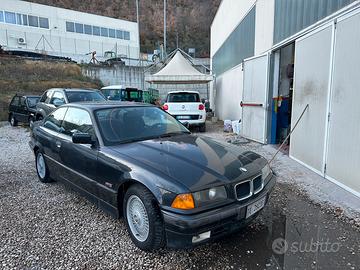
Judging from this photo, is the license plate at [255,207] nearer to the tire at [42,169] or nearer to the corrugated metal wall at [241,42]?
the tire at [42,169]

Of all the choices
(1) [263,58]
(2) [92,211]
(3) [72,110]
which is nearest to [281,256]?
(2) [92,211]

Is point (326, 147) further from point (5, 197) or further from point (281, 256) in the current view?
point (5, 197)

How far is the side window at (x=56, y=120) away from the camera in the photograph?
4.26 m

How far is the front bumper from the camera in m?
2.25

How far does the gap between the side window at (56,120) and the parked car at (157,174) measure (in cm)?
23

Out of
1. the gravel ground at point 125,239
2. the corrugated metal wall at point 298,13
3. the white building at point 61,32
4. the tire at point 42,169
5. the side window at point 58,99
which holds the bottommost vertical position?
the gravel ground at point 125,239

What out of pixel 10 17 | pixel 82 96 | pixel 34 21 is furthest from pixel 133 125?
pixel 34 21

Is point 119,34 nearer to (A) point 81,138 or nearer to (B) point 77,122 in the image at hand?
(B) point 77,122

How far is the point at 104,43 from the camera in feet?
134

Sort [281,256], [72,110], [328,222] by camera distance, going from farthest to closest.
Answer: [72,110] → [328,222] → [281,256]

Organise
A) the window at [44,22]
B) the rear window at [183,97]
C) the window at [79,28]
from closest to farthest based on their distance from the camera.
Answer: the rear window at [183,97]
the window at [44,22]
the window at [79,28]

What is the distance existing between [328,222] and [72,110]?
3920 mm

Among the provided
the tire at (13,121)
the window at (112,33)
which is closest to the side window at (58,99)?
the tire at (13,121)

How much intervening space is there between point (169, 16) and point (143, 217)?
66733mm
